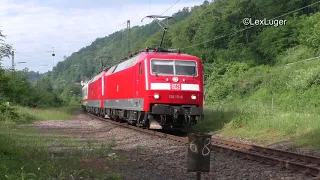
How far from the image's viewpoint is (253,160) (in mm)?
10609

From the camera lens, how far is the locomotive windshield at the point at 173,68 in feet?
56.3

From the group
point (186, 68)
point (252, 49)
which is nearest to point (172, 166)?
point (186, 68)

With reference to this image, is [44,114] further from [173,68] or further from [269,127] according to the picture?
[269,127]

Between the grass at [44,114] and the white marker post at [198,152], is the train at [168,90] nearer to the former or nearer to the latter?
the white marker post at [198,152]

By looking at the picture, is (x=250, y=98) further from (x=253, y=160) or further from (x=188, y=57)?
(x=253, y=160)

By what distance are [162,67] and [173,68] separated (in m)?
0.43

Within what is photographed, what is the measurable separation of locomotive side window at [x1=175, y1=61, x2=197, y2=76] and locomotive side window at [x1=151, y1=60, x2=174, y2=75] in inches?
9.2

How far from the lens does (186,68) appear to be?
57.2 ft

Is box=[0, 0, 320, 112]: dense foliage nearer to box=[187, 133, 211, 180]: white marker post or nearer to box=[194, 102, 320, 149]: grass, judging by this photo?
box=[194, 102, 320, 149]: grass

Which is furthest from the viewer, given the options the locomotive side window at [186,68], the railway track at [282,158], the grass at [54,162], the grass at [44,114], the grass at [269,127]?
the grass at [44,114]

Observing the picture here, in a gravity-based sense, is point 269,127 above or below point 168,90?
below

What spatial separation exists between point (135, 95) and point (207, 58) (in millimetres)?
44749

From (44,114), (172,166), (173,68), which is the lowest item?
(172,166)
